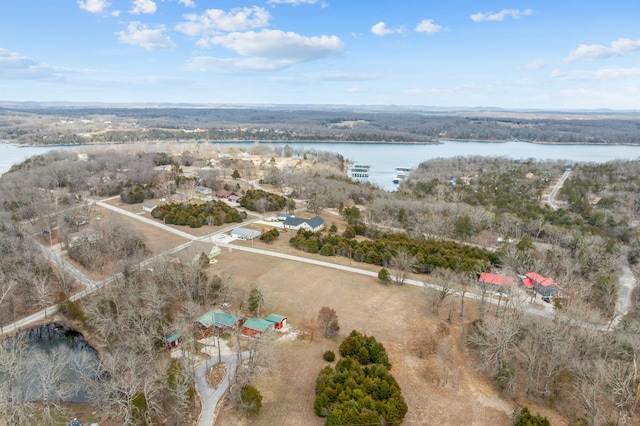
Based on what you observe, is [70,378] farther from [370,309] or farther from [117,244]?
[370,309]

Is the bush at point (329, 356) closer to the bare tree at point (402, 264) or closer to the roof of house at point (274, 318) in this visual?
the roof of house at point (274, 318)

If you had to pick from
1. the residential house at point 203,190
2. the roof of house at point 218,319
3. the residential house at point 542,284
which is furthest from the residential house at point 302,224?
the residential house at point 542,284

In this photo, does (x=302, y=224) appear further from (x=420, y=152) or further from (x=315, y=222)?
(x=420, y=152)

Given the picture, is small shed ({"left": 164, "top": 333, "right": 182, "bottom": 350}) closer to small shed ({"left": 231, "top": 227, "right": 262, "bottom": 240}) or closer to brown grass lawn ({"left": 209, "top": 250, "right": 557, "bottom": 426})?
brown grass lawn ({"left": 209, "top": 250, "right": 557, "bottom": 426})

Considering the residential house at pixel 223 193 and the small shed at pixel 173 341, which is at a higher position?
the residential house at pixel 223 193

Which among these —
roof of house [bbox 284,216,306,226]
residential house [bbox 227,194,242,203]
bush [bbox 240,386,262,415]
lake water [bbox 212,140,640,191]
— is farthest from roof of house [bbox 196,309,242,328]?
lake water [bbox 212,140,640,191]
